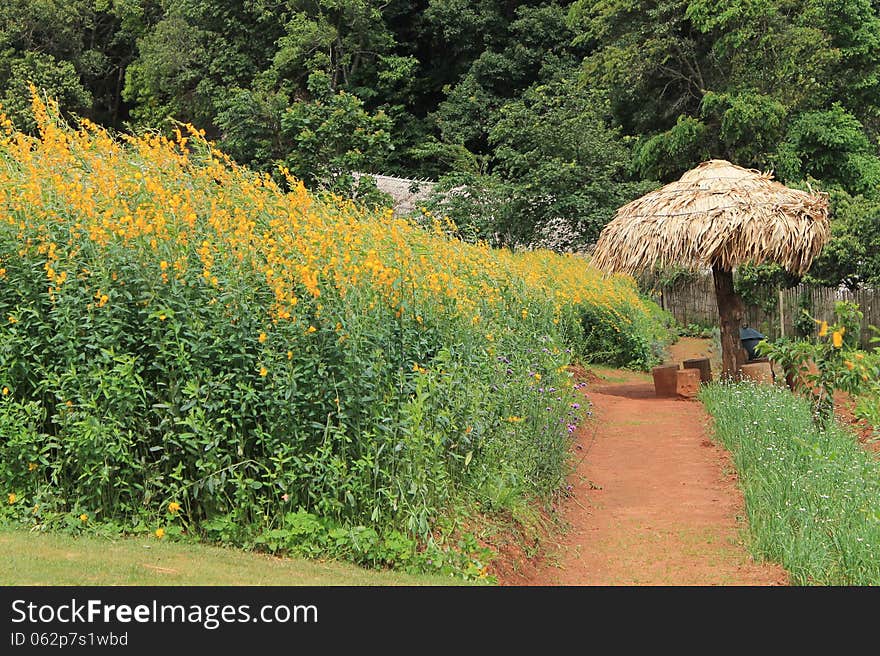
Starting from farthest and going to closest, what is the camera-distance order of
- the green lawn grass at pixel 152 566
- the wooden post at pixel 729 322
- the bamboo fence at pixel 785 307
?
the bamboo fence at pixel 785 307 → the wooden post at pixel 729 322 → the green lawn grass at pixel 152 566

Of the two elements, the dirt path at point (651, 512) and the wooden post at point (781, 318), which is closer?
the dirt path at point (651, 512)

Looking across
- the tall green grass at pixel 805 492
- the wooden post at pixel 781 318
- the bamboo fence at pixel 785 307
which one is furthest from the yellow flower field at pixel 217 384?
the wooden post at pixel 781 318

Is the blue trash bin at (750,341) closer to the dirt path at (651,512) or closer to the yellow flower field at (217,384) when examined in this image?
the dirt path at (651,512)

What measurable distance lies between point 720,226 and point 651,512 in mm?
4499

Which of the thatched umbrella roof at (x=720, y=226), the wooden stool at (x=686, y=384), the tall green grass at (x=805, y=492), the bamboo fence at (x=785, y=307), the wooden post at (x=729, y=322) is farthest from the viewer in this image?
the bamboo fence at (x=785, y=307)

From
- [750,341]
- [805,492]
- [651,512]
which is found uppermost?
[805,492]

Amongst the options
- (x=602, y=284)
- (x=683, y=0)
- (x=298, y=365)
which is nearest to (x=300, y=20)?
(x=683, y=0)

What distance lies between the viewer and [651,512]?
6633 mm

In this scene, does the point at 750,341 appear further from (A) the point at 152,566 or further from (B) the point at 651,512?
(A) the point at 152,566

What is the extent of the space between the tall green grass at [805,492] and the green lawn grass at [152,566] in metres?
1.79

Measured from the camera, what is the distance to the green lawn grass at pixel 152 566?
14.0 ft

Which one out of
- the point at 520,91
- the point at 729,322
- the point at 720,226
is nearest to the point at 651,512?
the point at 720,226

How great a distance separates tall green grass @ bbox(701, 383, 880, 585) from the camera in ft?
16.3

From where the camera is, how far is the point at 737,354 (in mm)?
11008
